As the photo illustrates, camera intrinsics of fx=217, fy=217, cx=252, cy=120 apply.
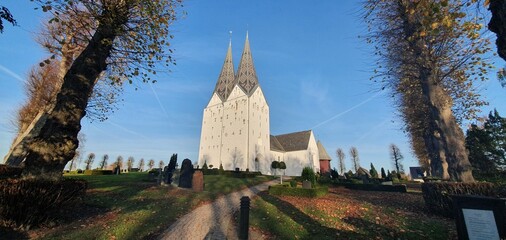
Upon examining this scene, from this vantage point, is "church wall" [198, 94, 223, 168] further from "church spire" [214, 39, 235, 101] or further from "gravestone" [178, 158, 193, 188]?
"gravestone" [178, 158, 193, 188]

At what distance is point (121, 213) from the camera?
7.80 meters

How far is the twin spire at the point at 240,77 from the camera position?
52.4 meters

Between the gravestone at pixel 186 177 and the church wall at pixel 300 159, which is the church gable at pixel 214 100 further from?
the gravestone at pixel 186 177

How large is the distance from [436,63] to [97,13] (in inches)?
608

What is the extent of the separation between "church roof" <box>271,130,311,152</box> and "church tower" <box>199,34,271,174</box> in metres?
7.50

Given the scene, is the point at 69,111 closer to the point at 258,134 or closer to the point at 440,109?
the point at 440,109

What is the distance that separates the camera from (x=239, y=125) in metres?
48.0

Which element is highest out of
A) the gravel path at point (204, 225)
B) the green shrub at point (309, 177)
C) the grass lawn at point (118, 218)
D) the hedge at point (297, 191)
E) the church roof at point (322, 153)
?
the church roof at point (322, 153)

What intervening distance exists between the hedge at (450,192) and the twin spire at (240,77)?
42.0 metres

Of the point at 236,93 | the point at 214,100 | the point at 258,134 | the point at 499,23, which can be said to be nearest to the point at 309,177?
the point at 499,23

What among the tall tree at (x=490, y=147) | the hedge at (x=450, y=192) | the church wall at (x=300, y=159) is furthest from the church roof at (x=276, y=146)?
the hedge at (x=450, y=192)

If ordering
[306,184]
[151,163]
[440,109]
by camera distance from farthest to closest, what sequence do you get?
[151,163] → [306,184] → [440,109]

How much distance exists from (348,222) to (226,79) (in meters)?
53.4

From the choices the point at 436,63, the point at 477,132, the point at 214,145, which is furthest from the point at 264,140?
the point at 436,63
